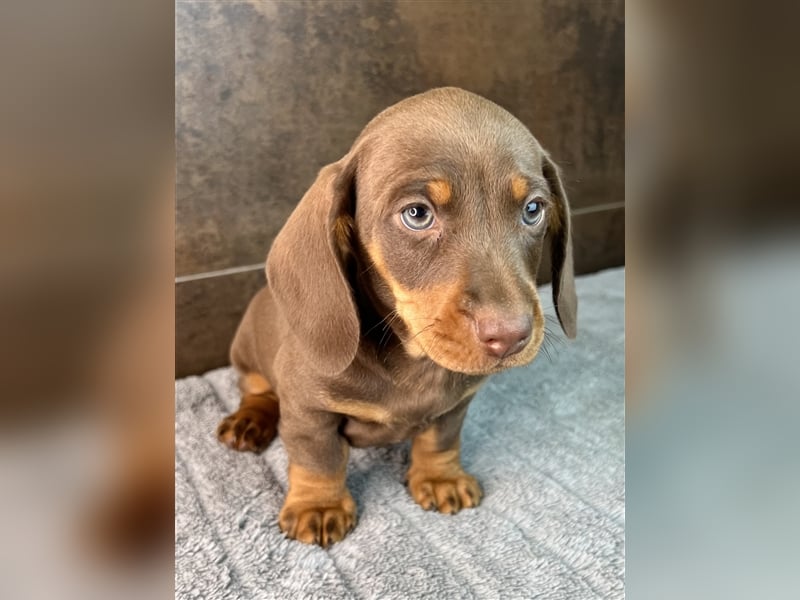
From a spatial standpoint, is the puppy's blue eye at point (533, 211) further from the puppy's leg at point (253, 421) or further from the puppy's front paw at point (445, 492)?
the puppy's leg at point (253, 421)

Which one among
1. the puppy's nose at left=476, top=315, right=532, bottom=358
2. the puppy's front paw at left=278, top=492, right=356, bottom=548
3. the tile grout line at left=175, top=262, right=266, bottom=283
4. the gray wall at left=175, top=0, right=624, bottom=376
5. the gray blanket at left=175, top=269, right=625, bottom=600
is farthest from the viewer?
the tile grout line at left=175, top=262, right=266, bottom=283

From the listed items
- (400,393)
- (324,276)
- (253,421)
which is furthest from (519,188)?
(253,421)

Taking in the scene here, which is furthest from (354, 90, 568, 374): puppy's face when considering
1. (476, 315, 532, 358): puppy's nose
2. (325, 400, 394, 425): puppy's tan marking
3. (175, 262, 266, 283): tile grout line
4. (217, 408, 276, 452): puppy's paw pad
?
(175, 262, 266, 283): tile grout line

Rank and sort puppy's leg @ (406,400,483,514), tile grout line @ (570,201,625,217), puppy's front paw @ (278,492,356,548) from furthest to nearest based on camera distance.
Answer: tile grout line @ (570,201,625,217)
puppy's leg @ (406,400,483,514)
puppy's front paw @ (278,492,356,548)

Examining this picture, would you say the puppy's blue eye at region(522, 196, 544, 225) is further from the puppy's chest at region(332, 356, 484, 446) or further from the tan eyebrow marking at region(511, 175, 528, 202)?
the puppy's chest at region(332, 356, 484, 446)

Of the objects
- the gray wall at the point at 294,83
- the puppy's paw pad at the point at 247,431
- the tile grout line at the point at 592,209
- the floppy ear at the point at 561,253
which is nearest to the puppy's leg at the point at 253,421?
the puppy's paw pad at the point at 247,431

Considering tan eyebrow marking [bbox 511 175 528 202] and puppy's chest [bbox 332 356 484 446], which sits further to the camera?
puppy's chest [bbox 332 356 484 446]
